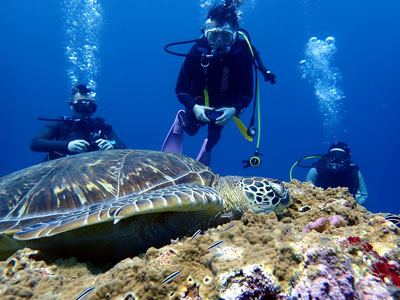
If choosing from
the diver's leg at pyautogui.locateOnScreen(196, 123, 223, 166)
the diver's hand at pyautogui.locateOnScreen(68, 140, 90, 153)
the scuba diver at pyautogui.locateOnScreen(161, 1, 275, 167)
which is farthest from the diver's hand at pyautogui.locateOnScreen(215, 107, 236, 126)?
the diver's hand at pyautogui.locateOnScreen(68, 140, 90, 153)

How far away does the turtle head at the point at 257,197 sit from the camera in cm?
196

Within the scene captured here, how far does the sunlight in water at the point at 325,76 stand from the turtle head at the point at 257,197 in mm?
34311

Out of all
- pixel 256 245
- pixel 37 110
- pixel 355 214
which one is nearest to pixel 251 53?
pixel 355 214

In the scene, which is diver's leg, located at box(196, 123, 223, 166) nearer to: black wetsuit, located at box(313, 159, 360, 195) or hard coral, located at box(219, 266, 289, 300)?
black wetsuit, located at box(313, 159, 360, 195)

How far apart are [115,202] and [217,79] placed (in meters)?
3.44

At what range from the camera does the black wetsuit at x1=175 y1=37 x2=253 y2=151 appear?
4379mm

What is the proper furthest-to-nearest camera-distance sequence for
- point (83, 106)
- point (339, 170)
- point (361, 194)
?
point (361, 194) → point (339, 170) → point (83, 106)

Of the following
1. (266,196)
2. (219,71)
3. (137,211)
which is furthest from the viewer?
(219,71)

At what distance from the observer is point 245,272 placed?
77 centimetres

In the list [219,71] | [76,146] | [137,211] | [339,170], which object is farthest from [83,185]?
[339,170]

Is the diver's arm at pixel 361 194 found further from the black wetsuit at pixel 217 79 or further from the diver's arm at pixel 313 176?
the black wetsuit at pixel 217 79

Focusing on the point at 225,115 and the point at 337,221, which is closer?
the point at 337,221

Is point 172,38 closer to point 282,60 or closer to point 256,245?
point 282,60

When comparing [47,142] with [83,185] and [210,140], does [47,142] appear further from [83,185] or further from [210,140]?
[83,185]
